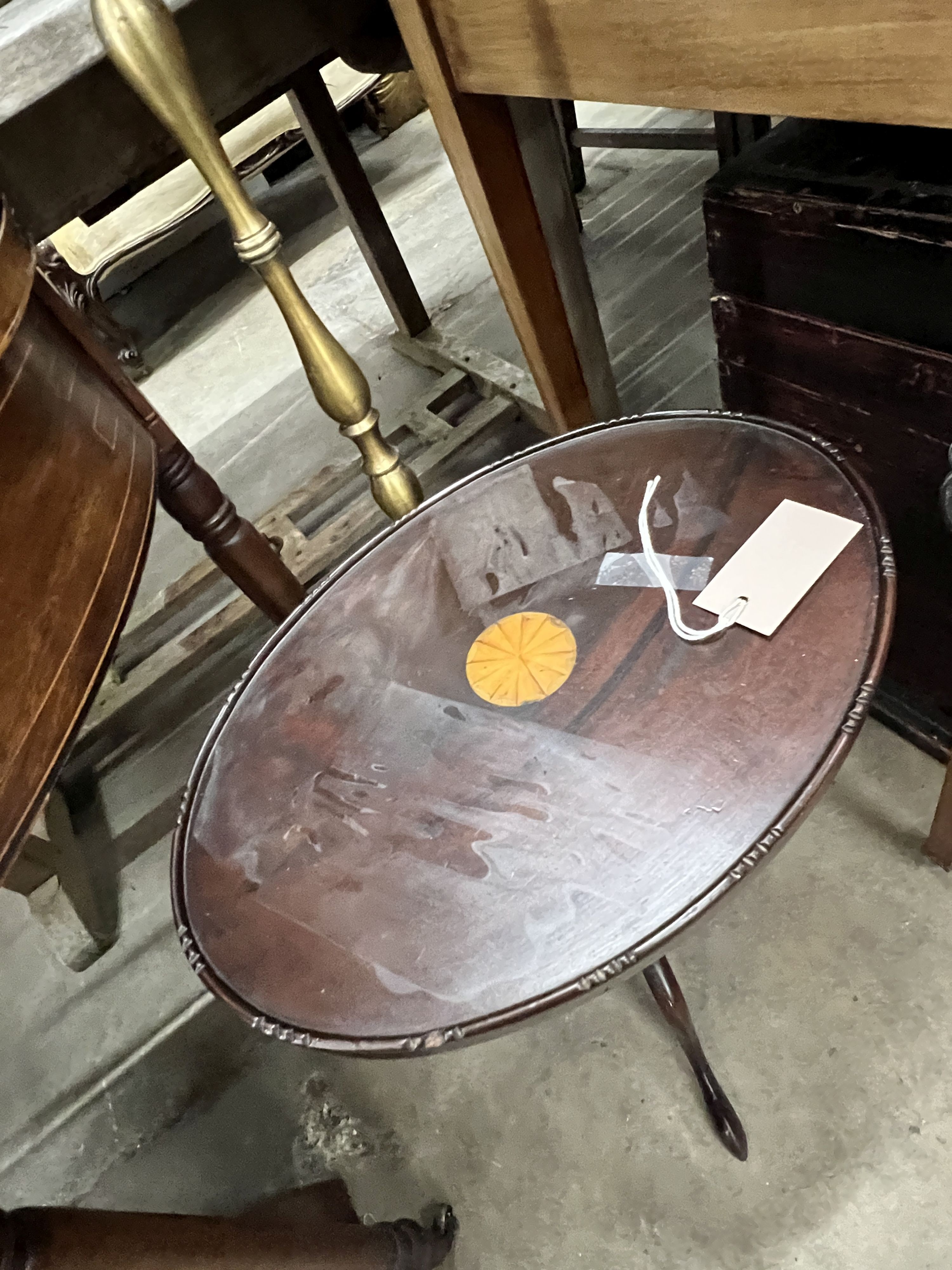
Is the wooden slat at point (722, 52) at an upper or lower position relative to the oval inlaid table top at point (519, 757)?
upper

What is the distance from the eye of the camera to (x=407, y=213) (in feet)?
9.40

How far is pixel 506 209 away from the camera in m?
1.23

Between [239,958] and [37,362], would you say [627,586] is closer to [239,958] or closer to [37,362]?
[239,958]

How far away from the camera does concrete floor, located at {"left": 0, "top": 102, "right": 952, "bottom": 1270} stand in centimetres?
91

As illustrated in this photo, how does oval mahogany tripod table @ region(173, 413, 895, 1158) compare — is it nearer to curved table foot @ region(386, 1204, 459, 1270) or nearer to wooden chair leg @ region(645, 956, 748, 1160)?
wooden chair leg @ region(645, 956, 748, 1160)

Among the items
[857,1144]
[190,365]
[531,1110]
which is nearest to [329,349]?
[531,1110]

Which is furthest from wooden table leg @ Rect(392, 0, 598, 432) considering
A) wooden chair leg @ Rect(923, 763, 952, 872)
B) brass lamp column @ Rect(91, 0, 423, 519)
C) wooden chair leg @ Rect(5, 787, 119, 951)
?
A: wooden chair leg @ Rect(5, 787, 119, 951)

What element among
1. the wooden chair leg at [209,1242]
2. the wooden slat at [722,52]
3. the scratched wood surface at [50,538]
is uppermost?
the wooden slat at [722,52]

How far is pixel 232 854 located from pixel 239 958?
0.10m

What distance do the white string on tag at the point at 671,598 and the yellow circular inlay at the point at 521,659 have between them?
0.10m

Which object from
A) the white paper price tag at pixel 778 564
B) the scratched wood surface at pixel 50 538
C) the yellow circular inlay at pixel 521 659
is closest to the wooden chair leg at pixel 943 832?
the white paper price tag at pixel 778 564

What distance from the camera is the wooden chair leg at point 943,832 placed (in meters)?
0.96

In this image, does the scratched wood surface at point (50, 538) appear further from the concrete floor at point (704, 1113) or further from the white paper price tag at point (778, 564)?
the white paper price tag at point (778, 564)

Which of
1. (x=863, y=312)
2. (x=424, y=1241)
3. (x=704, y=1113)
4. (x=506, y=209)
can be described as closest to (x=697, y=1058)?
(x=704, y=1113)
